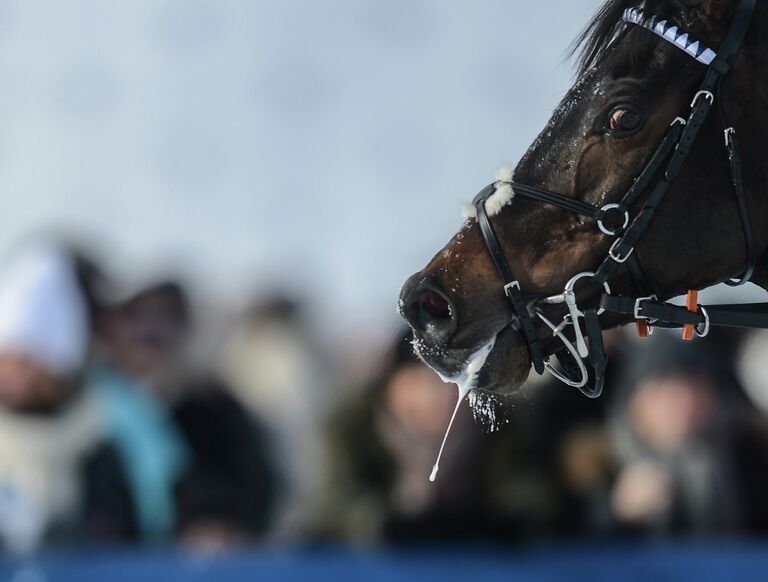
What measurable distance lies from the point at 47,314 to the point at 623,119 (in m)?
3.73

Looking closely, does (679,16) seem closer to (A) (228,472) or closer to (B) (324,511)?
(B) (324,511)

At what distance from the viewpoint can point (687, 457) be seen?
18.8 ft

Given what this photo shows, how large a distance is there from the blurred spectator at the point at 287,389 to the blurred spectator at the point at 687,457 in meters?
1.49

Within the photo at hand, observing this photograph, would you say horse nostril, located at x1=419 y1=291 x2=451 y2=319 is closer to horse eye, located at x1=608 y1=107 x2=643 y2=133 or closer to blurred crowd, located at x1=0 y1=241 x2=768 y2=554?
horse eye, located at x1=608 y1=107 x2=643 y2=133

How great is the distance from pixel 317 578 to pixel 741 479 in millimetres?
2008

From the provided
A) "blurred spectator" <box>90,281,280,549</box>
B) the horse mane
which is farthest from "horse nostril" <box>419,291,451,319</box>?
"blurred spectator" <box>90,281,280,549</box>

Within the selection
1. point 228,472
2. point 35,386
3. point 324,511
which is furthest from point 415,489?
point 35,386

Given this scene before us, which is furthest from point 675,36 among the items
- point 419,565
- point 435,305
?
point 419,565

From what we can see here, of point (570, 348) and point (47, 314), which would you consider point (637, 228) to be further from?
point (47, 314)

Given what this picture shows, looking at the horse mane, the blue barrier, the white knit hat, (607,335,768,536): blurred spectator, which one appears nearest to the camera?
the horse mane

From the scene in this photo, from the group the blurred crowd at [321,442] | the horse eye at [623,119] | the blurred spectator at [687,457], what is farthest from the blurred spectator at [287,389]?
the horse eye at [623,119]

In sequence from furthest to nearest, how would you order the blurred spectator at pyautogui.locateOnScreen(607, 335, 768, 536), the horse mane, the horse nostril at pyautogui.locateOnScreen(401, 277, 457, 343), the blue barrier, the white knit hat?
the white knit hat → the blurred spectator at pyautogui.locateOnScreen(607, 335, 768, 536) → the blue barrier → the horse mane → the horse nostril at pyautogui.locateOnScreen(401, 277, 457, 343)

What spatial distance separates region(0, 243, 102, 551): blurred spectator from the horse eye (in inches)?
145

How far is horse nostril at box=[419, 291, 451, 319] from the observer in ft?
11.5
